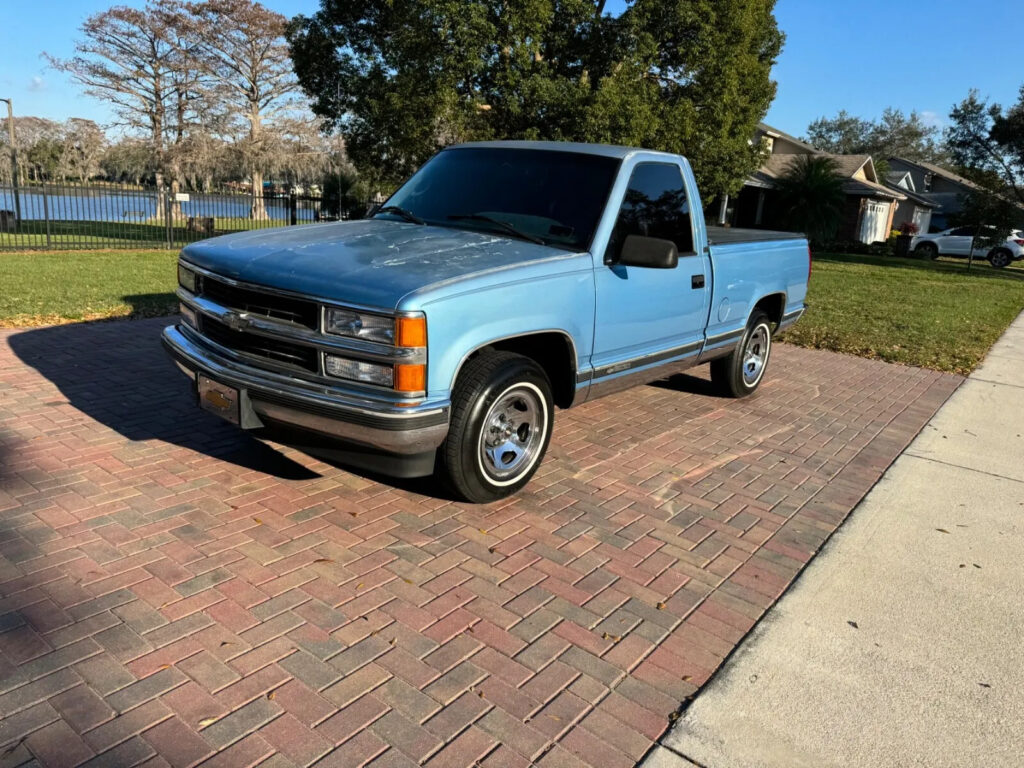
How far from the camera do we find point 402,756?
8.16 feet

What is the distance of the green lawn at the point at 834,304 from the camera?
9633 millimetres

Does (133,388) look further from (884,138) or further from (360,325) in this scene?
(884,138)

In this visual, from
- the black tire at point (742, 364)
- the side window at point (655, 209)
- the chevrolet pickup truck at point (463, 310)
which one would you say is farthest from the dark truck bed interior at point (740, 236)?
the black tire at point (742, 364)

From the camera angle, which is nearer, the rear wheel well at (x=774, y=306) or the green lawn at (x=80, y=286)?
the rear wheel well at (x=774, y=306)

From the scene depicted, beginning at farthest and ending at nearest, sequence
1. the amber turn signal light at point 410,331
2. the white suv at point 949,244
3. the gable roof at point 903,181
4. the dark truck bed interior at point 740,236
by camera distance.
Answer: the gable roof at point 903,181, the white suv at point 949,244, the dark truck bed interior at point 740,236, the amber turn signal light at point 410,331

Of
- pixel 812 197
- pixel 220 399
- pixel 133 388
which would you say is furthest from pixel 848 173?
pixel 220 399

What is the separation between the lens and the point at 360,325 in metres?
3.57

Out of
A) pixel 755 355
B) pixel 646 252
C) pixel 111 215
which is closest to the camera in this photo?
pixel 646 252

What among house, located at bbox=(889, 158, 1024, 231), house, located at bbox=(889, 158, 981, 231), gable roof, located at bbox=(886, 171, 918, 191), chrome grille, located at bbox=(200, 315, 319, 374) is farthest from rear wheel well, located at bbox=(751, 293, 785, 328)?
house, located at bbox=(889, 158, 981, 231)

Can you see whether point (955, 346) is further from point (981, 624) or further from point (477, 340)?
point (477, 340)

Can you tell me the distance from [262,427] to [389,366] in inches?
32.9

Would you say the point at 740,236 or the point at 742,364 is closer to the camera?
the point at 740,236

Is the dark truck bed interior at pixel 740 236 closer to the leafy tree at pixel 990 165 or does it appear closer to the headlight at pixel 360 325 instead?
the headlight at pixel 360 325

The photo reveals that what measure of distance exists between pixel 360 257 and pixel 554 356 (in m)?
1.31
